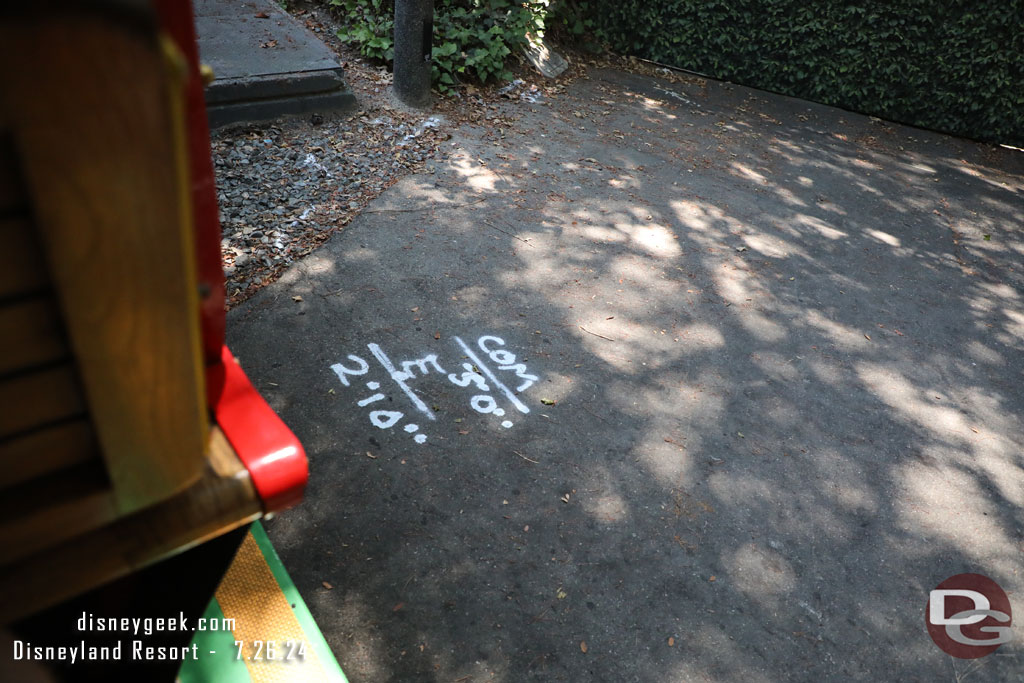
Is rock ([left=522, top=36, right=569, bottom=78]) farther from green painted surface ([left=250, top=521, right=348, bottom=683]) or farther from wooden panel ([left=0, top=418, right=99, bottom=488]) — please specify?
wooden panel ([left=0, top=418, right=99, bottom=488])

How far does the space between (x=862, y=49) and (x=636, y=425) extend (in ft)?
26.3

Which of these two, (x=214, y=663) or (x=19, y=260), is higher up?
(x=19, y=260)

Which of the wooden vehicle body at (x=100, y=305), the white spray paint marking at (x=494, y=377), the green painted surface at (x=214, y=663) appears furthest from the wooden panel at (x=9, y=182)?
the white spray paint marking at (x=494, y=377)

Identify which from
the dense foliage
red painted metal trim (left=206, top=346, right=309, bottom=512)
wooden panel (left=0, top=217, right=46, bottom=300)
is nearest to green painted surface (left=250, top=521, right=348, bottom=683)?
red painted metal trim (left=206, top=346, right=309, bottom=512)

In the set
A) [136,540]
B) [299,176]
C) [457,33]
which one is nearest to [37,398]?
[136,540]

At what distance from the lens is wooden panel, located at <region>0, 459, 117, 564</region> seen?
88 centimetres

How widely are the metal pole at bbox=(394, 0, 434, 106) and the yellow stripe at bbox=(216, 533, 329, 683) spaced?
506cm

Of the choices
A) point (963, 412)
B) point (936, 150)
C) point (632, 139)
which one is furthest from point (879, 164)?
point (963, 412)

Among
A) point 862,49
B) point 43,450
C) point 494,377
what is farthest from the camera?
point 862,49

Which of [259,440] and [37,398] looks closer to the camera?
[37,398]

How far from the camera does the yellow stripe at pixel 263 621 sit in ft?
7.02

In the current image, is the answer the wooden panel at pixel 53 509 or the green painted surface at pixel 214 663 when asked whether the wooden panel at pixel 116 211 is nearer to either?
the wooden panel at pixel 53 509

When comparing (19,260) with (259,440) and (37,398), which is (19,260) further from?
(259,440)

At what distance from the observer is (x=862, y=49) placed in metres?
8.80
